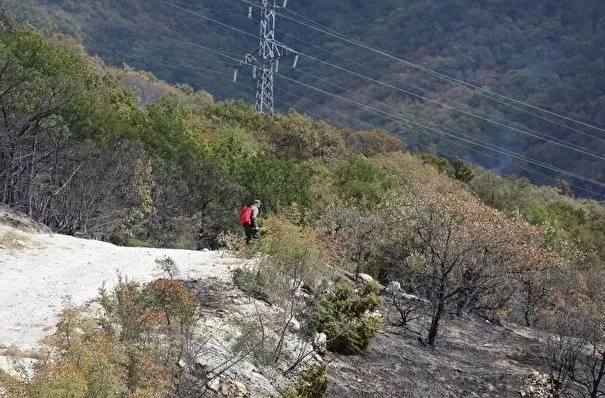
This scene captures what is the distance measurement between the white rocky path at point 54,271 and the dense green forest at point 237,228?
3.58ft

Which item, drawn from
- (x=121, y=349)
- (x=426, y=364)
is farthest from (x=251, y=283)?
(x=121, y=349)

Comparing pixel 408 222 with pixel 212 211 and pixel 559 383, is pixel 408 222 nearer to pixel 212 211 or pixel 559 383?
pixel 559 383

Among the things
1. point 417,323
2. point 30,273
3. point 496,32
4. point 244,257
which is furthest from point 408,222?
point 496,32

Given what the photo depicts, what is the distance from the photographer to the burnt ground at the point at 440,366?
1390cm

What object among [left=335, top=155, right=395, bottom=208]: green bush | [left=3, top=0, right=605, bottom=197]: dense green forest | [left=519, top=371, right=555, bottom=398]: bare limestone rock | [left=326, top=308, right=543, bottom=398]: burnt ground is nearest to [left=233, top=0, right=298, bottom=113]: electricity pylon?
[left=335, top=155, right=395, bottom=208]: green bush

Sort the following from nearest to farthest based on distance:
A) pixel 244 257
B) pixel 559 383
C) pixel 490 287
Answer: pixel 559 383
pixel 244 257
pixel 490 287

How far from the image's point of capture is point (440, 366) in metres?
16.2

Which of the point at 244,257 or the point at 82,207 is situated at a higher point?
the point at 244,257

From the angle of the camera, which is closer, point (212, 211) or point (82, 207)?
point (82, 207)

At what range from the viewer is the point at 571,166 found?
116 m

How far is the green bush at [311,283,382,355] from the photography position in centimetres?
1462

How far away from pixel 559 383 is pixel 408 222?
25.5 feet

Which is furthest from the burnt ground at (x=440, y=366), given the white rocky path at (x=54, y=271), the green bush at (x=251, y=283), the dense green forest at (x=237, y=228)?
the white rocky path at (x=54, y=271)

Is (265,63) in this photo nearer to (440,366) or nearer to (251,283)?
(440,366)
